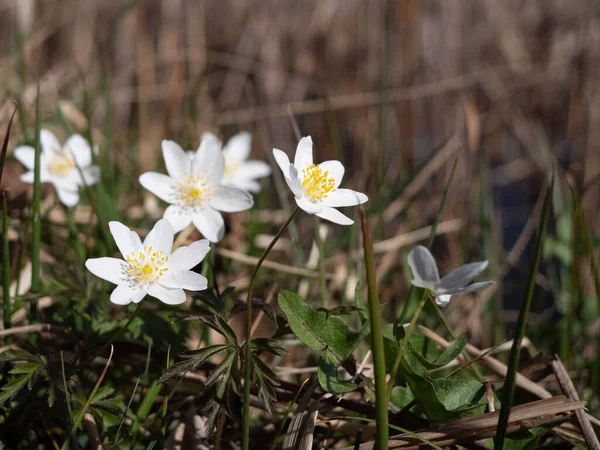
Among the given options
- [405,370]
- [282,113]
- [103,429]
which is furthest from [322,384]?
[282,113]

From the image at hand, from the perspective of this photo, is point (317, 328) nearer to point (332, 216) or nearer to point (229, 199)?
point (332, 216)

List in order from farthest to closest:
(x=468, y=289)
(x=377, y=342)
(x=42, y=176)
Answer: (x=42, y=176)
(x=468, y=289)
(x=377, y=342)

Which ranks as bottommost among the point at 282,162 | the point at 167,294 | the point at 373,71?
the point at 167,294

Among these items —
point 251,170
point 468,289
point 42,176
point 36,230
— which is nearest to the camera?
point 468,289

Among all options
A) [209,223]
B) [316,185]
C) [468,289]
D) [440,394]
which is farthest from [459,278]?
[209,223]

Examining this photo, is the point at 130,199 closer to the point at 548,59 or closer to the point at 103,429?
the point at 103,429

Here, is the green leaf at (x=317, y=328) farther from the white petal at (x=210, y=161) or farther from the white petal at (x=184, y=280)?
the white petal at (x=210, y=161)
